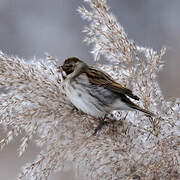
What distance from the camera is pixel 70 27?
5.32 metres

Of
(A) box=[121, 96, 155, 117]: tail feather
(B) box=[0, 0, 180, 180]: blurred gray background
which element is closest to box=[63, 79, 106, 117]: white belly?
(A) box=[121, 96, 155, 117]: tail feather

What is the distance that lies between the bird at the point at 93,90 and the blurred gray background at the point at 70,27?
84.0 inches

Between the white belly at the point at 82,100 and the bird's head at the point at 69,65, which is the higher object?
the bird's head at the point at 69,65

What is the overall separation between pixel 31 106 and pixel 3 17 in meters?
4.08

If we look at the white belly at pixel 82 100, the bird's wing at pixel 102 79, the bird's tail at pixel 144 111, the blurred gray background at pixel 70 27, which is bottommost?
the white belly at pixel 82 100

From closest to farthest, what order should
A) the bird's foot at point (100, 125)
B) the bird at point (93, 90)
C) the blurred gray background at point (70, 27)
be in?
1. the bird's foot at point (100, 125)
2. the bird at point (93, 90)
3. the blurred gray background at point (70, 27)

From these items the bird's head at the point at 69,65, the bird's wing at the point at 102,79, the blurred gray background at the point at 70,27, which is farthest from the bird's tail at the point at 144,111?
the blurred gray background at the point at 70,27

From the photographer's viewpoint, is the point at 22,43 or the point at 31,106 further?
the point at 22,43

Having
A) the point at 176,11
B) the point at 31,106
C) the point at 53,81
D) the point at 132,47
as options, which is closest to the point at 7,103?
the point at 31,106

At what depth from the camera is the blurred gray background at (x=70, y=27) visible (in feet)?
14.2

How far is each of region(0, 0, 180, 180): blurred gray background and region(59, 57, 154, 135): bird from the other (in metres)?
2.13

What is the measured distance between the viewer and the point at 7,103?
1.42 metres

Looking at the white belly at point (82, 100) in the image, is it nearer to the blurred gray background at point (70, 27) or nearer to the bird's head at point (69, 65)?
the bird's head at point (69, 65)

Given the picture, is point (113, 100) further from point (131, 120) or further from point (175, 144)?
point (175, 144)
